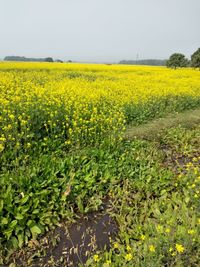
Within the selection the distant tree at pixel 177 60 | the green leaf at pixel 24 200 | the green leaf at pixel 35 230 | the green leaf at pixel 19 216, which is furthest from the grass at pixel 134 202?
the distant tree at pixel 177 60

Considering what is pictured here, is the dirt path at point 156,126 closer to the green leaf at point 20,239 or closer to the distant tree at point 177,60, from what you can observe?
the green leaf at point 20,239

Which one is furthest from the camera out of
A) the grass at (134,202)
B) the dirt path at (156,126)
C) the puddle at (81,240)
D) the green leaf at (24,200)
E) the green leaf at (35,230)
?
the dirt path at (156,126)

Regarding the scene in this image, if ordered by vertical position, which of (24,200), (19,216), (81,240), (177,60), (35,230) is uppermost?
(177,60)

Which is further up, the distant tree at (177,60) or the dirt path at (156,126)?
the distant tree at (177,60)

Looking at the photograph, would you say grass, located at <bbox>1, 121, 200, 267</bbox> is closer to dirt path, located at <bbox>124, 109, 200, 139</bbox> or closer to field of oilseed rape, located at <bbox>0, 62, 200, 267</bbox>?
field of oilseed rape, located at <bbox>0, 62, 200, 267</bbox>

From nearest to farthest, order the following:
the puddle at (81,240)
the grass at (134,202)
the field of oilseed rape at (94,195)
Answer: the grass at (134,202) < the field of oilseed rape at (94,195) < the puddle at (81,240)

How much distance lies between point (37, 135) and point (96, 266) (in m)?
3.07

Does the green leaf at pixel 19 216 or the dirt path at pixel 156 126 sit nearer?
the green leaf at pixel 19 216

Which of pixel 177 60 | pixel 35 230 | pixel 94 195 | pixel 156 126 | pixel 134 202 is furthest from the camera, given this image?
pixel 177 60

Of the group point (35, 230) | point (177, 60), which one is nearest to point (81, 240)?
point (35, 230)

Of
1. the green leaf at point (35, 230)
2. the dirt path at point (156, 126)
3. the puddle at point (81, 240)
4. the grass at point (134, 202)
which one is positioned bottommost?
the puddle at point (81, 240)

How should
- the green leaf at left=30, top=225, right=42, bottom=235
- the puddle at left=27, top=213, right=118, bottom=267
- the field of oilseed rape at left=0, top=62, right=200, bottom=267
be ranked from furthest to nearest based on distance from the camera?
the green leaf at left=30, top=225, right=42, bottom=235 → the puddle at left=27, top=213, right=118, bottom=267 → the field of oilseed rape at left=0, top=62, right=200, bottom=267

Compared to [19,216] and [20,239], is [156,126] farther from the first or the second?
[20,239]

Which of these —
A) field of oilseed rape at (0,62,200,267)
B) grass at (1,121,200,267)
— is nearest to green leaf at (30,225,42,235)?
field of oilseed rape at (0,62,200,267)
